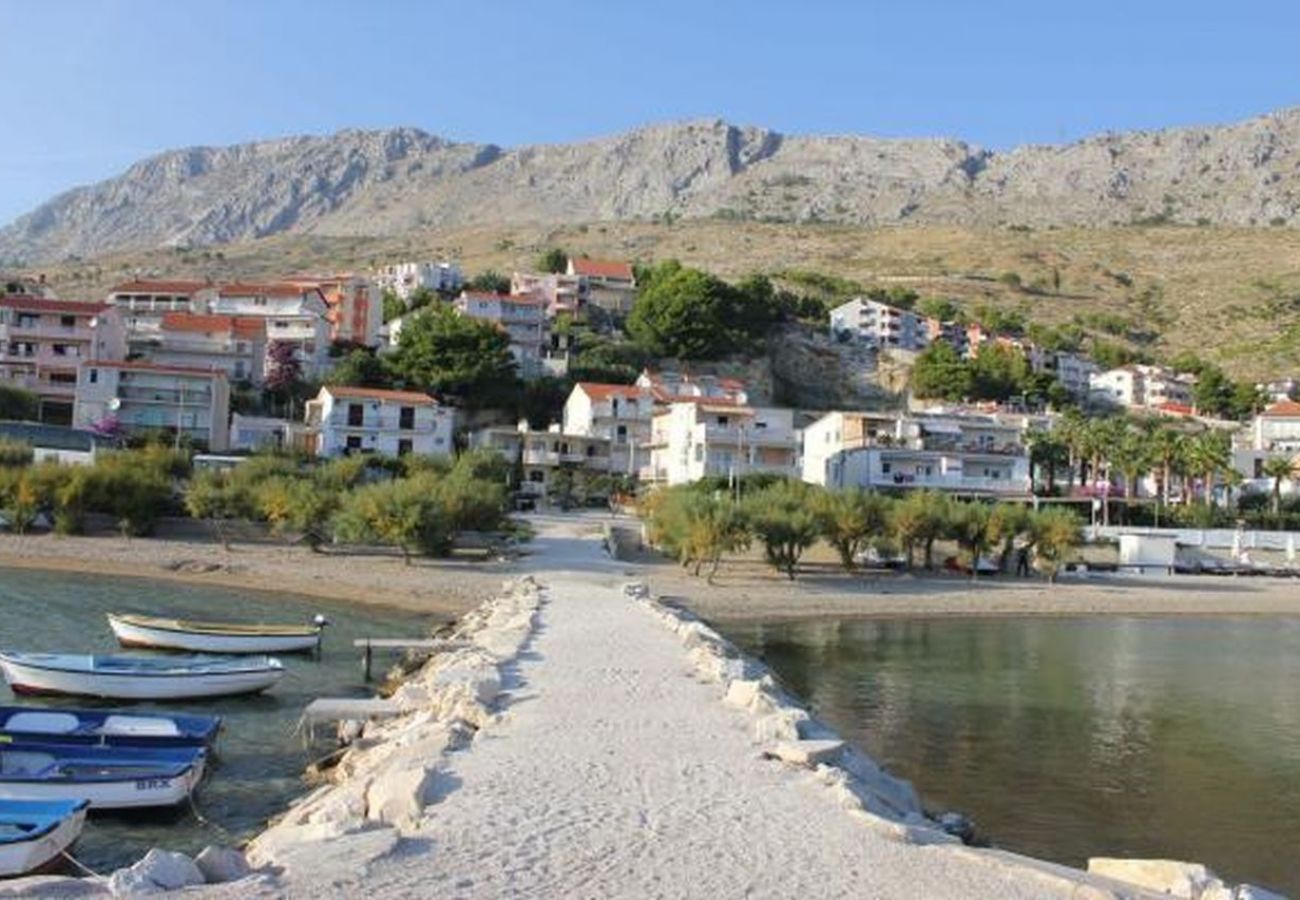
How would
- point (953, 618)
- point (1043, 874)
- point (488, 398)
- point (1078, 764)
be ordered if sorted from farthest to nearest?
point (488, 398), point (953, 618), point (1078, 764), point (1043, 874)

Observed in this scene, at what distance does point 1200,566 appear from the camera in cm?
7938

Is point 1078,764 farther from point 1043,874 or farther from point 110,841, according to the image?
point 110,841

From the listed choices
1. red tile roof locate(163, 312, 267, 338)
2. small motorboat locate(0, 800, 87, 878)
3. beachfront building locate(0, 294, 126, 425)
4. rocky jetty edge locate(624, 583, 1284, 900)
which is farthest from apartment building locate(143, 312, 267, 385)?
small motorboat locate(0, 800, 87, 878)

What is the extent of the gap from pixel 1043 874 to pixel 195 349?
98514 mm

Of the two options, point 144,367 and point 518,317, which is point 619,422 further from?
point 144,367

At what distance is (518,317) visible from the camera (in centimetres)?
12181

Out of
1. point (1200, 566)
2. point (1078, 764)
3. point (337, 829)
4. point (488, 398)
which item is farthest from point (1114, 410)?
point (337, 829)

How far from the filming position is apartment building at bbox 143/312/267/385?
9988cm

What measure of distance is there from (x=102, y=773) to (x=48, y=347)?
274ft

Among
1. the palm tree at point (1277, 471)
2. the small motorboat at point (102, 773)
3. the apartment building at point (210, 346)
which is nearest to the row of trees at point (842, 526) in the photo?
the palm tree at point (1277, 471)

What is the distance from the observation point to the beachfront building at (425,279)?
148 metres

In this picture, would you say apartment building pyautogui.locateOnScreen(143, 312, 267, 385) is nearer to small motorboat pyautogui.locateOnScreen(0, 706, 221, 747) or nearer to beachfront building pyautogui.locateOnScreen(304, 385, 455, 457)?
beachfront building pyautogui.locateOnScreen(304, 385, 455, 457)

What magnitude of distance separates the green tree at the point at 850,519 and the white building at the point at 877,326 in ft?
254

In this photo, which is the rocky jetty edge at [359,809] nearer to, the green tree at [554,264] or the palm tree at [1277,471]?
the palm tree at [1277,471]
